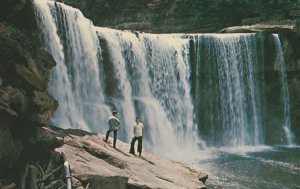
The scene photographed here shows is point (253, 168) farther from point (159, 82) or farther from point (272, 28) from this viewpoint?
point (272, 28)

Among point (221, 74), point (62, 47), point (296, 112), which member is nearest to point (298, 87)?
point (296, 112)

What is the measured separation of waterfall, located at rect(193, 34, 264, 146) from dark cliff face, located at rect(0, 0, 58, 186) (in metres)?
25.8

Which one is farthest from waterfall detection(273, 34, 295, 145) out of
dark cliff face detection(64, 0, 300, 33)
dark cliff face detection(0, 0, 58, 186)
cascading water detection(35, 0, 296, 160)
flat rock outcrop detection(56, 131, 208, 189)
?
dark cliff face detection(0, 0, 58, 186)

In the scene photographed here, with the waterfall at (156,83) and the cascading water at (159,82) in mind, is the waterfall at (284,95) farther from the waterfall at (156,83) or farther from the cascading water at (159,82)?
the waterfall at (156,83)

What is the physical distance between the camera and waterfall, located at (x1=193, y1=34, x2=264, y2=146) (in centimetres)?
4156

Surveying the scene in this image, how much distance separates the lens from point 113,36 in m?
36.1

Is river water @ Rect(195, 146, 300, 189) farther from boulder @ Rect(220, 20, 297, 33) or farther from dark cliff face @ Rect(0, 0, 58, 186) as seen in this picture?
dark cliff face @ Rect(0, 0, 58, 186)

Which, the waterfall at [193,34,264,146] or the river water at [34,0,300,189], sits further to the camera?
the waterfall at [193,34,264,146]

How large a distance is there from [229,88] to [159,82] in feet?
20.8

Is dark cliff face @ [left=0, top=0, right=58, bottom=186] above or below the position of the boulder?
below

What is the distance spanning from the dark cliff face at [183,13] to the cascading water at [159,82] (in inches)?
374

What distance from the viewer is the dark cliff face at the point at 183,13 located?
50906mm

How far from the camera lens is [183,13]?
55250mm

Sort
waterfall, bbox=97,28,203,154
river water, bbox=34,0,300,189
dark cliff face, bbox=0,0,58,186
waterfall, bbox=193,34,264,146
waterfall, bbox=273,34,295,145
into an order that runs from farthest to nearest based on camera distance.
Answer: waterfall, bbox=273,34,295,145 → waterfall, bbox=193,34,264,146 → waterfall, bbox=97,28,203,154 → river water, bbox=34,0,300,189 → dark cliff face, bbox=0,0,58,186
